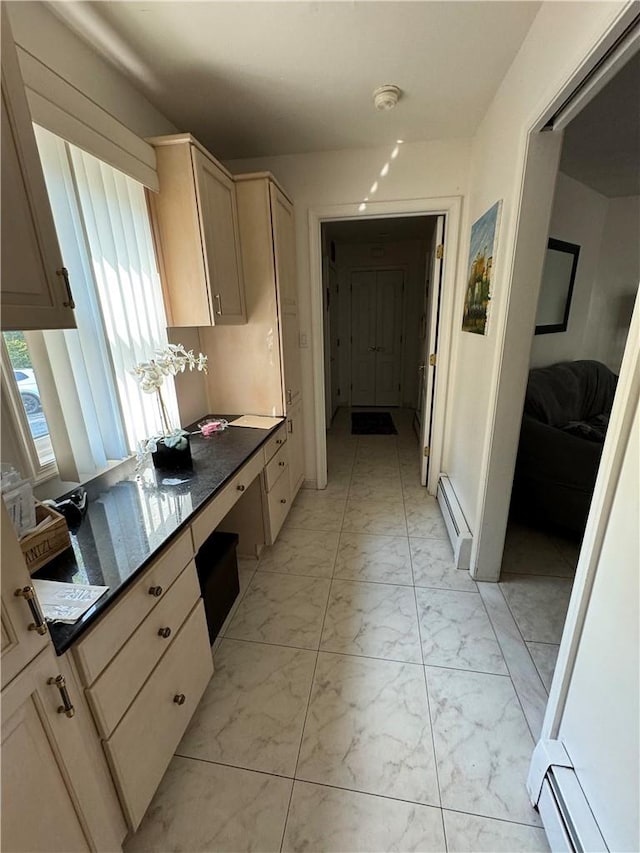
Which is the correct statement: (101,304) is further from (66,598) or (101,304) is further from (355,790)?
(355,790)

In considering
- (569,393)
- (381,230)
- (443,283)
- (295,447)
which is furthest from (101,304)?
(381,230)

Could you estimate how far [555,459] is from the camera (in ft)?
7.09

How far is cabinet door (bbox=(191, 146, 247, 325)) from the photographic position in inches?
68.9

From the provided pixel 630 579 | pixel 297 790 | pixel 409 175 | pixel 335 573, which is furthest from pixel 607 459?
pixel 409 175

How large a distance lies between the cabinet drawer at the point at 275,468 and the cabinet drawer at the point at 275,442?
38 millimetres

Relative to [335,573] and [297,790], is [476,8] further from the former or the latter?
[297,790]

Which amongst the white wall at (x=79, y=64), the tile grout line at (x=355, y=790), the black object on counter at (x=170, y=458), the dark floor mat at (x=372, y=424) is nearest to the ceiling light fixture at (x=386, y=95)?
the white wall at (x=79, y=64)

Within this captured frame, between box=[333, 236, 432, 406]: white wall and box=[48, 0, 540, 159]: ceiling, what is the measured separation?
9.78ft

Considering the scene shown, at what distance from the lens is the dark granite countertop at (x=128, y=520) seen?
0.94m

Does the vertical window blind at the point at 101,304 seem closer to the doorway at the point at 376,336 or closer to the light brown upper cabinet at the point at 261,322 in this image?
the light brown upper cabinet at the point at 261,322

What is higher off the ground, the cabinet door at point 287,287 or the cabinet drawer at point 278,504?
the cabinet door at point 287,287

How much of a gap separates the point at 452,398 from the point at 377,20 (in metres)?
2.13

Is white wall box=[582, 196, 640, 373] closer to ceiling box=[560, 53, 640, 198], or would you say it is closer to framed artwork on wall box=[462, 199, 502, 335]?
ceiling box=[560, 53, 640, 198]

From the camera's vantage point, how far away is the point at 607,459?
839mm
